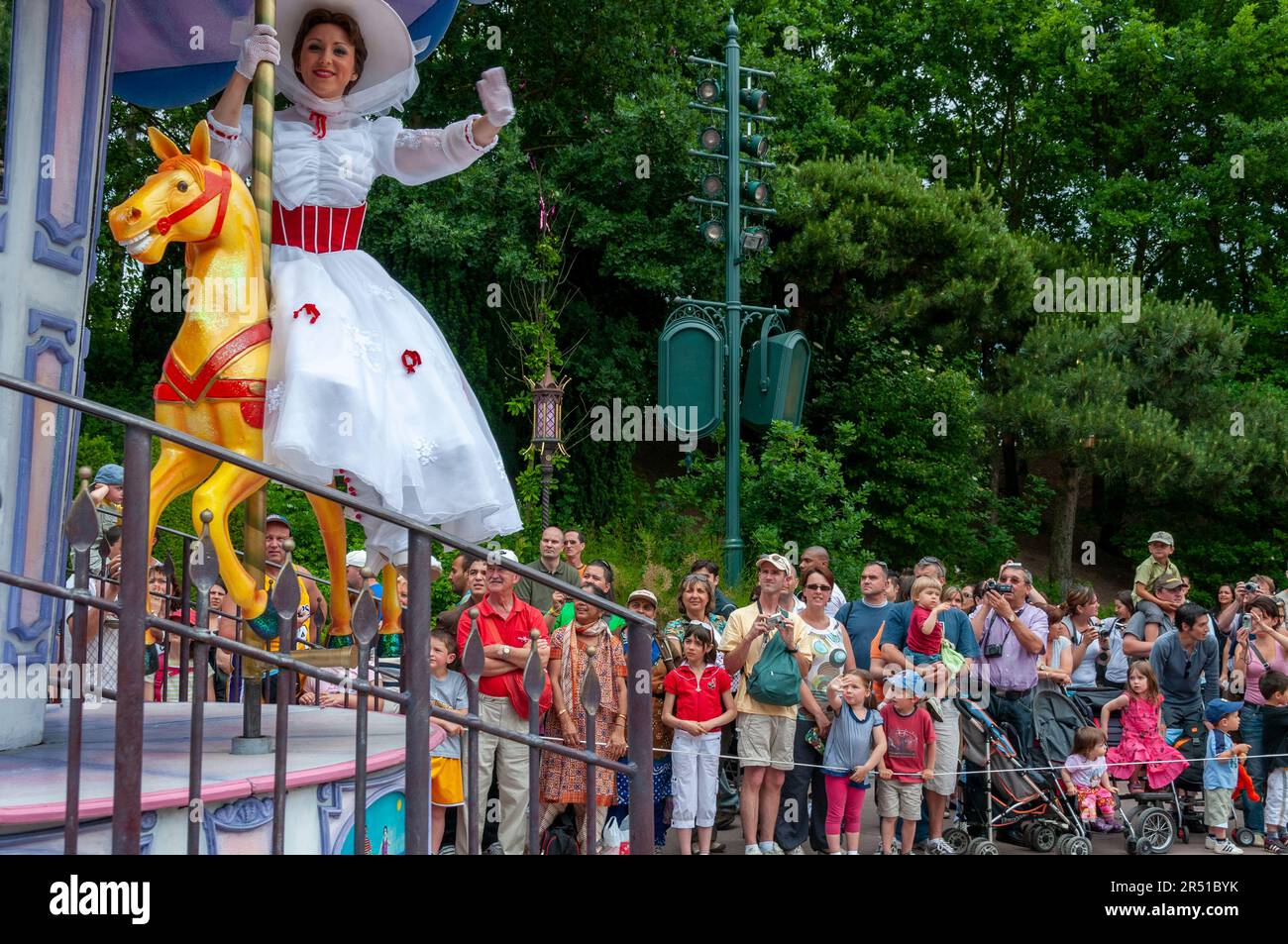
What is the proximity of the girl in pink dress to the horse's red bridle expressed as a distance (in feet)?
20.9

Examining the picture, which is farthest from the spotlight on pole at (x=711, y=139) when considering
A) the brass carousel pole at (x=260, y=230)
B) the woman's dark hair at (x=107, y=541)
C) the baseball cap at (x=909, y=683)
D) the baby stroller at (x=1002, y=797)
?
the brass carousel pole at (x=260, y=230)

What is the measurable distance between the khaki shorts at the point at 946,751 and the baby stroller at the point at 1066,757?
0.75 meters

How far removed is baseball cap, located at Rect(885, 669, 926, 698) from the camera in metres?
8.14

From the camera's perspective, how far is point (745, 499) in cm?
1595

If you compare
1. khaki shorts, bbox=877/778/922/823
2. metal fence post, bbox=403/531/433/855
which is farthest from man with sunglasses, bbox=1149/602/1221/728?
metal fence post, bbox=403/531/433/855

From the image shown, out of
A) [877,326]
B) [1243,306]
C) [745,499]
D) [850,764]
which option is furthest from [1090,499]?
[850,764]

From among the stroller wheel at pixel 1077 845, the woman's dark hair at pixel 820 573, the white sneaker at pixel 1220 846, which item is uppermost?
the woman's dark hair at pixel 820 573

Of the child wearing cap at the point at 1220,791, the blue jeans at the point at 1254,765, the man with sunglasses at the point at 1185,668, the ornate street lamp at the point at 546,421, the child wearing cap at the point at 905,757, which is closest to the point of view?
the child wearing cap at the point at 905,757

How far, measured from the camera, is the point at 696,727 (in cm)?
775

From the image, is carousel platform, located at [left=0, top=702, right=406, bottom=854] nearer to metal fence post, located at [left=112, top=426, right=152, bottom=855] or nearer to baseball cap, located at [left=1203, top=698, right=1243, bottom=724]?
metal fence post, located at [left=112, top=426, right=152, bottom=855]

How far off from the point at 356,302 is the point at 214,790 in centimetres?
179

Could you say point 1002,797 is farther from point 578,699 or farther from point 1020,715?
point 578,699

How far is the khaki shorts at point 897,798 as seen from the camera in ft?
26.6

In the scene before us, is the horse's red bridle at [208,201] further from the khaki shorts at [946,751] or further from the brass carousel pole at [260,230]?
the khaki shorts at [946,751]
